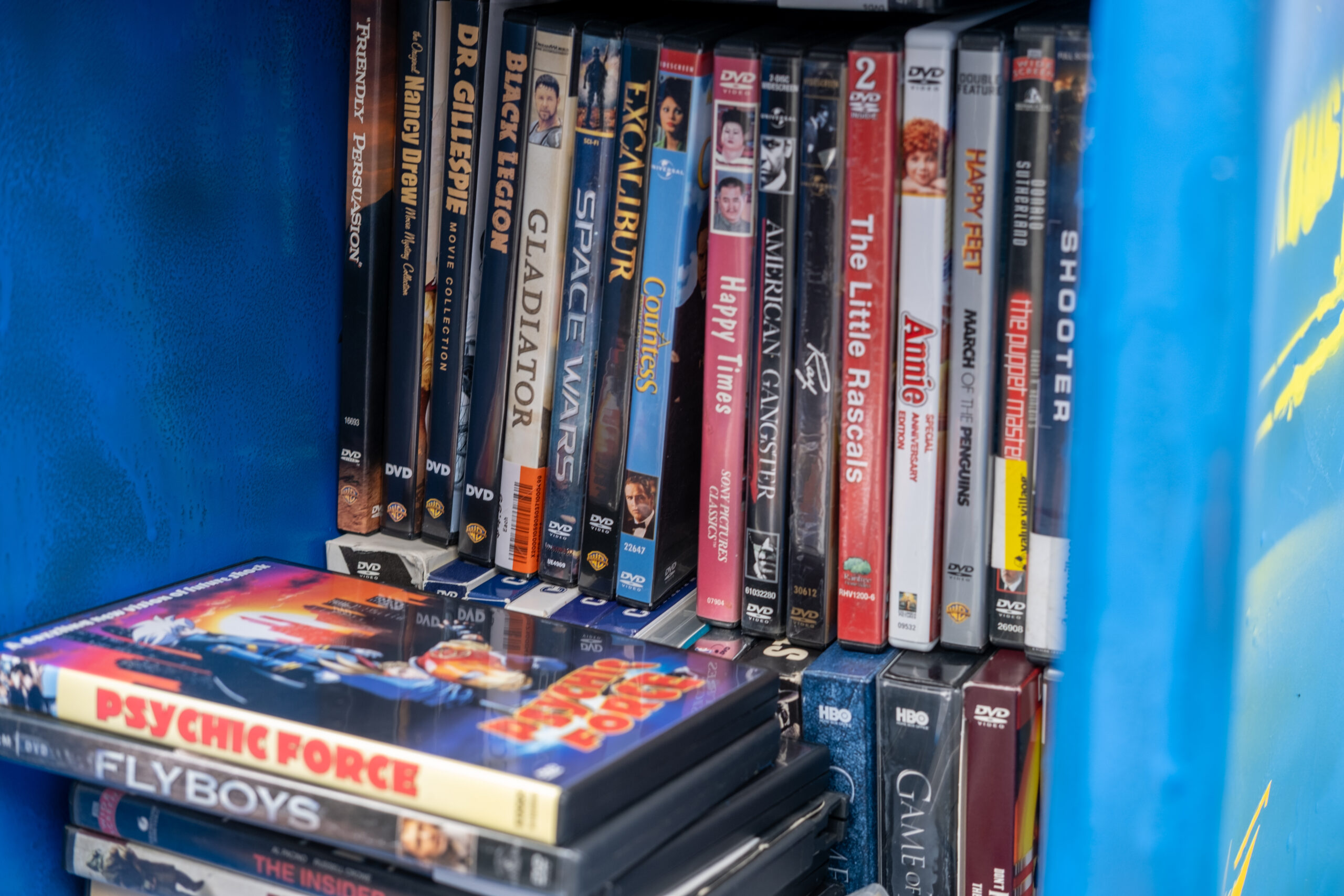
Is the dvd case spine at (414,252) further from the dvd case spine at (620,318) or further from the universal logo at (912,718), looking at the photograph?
the universal logo at (912,718)

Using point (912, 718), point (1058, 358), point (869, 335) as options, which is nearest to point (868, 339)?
point (869, 335)

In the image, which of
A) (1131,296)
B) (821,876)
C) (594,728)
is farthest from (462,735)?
(1131,296)

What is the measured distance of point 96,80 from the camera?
85cm

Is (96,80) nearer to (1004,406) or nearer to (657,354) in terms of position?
(657,354)

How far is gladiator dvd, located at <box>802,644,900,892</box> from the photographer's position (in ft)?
2.77

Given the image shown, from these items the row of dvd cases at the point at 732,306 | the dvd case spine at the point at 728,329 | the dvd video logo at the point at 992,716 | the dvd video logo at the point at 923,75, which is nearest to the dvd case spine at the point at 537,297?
the row of dvd cases at the point at 732,306

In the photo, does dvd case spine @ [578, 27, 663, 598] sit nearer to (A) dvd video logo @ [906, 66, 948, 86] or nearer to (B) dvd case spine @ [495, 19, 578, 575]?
(B) dvd case spine @ [495, 19, 578, 575]

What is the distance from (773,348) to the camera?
0.86m

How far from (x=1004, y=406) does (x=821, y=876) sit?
0.31 metres

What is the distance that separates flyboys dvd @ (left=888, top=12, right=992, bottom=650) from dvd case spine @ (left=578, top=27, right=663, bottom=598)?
0.57ft

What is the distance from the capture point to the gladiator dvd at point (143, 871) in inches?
31.0

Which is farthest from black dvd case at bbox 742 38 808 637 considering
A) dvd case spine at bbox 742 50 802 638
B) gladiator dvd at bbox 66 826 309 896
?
gladiator dvd at bbox 66 826 309 896

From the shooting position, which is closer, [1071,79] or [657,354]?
[1071,79]

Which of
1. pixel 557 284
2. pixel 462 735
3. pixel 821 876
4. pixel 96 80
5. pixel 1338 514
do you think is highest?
pixel 96 80
